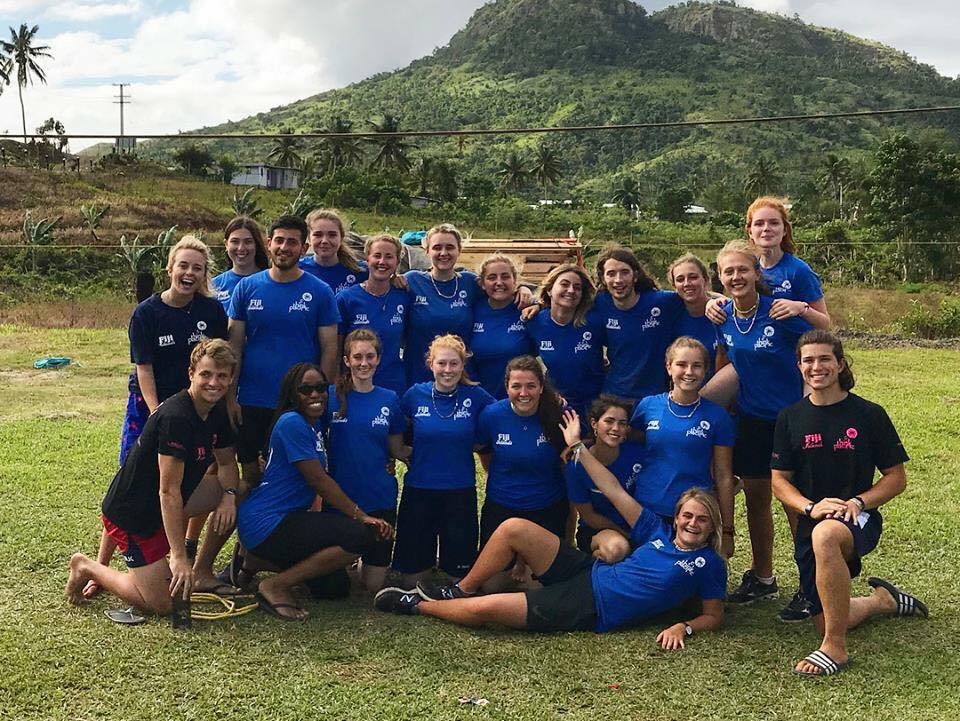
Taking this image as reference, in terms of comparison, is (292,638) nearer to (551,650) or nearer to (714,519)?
(551,650)

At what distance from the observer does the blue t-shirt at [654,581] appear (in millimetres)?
4668

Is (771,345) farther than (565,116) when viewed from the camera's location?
No

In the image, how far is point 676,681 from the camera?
13.8 ft

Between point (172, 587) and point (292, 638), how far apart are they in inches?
25.1

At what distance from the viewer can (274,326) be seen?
543 centimetres

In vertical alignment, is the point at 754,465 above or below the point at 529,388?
below

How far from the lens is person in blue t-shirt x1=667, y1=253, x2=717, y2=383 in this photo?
5.56 metres

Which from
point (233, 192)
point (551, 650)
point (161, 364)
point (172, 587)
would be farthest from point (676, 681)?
point (233, 192)

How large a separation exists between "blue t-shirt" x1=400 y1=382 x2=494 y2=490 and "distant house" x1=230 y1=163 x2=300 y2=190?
6412 cm

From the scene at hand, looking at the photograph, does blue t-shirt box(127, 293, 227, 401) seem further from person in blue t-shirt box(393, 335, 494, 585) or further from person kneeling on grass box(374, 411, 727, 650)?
person kneeling on grass box(374, 411, 727, 650)

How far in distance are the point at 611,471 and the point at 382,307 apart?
1721 mm

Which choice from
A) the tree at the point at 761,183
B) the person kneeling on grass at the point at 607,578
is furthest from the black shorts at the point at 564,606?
the tree at the point at 761,183

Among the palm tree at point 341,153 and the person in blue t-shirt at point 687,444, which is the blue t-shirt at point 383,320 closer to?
the person in blue t-shirt at point 687,444

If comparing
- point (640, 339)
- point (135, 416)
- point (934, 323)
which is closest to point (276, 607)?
point (135, 416)
